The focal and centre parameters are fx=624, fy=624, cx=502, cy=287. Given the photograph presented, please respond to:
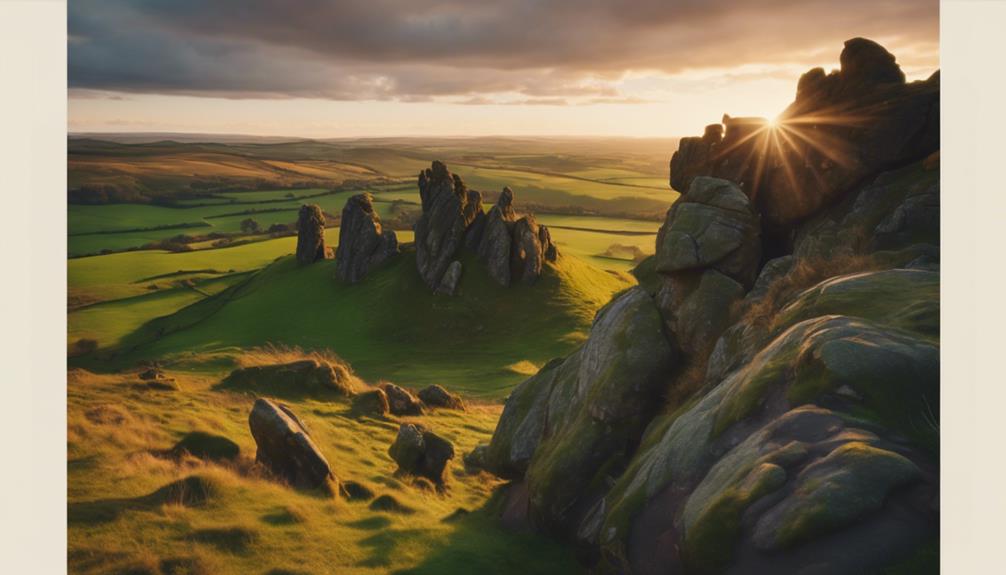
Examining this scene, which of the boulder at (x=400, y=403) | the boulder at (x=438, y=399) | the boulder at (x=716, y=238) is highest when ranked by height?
the boulder at (x=716, y=238)

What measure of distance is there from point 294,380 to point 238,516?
2376cm

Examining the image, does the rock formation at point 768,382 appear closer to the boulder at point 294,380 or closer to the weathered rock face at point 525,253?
the boulder at point 294,380

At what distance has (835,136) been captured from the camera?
28891 millimetres

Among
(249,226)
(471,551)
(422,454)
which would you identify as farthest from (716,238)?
(249,226)

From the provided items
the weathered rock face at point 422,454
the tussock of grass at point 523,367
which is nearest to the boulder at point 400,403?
the weathered rock face at point 422,454

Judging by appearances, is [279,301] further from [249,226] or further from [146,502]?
[146,502]

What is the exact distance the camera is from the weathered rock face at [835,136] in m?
27.3

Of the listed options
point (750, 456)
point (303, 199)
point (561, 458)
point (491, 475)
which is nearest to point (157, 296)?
point (303, 199)

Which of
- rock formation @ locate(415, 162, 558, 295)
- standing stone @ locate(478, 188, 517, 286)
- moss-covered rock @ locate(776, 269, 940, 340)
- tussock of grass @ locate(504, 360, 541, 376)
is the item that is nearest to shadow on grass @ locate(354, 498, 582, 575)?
moss-covered rock @ locate(776, 269, 940, 340)

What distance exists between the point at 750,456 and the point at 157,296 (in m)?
108

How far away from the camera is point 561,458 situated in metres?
23.2

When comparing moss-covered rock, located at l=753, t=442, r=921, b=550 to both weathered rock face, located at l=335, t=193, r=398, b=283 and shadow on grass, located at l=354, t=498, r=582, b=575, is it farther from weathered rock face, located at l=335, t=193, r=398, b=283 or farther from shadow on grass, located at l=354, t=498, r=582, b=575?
weathered rock face, located at l=335, t=193, r=398, b=283

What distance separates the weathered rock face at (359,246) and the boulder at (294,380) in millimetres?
53643

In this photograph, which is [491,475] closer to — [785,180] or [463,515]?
[463,515]
